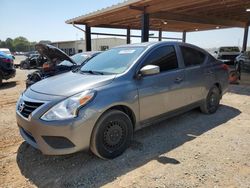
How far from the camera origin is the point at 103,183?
2.69 metres

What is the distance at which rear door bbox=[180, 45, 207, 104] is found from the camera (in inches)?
173

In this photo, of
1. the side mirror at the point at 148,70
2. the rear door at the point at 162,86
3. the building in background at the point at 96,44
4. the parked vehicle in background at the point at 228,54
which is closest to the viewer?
the side mirror at the point at 148,70

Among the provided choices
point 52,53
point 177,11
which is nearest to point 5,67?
point 52,53

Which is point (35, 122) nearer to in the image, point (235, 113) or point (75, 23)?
point (235, 113)

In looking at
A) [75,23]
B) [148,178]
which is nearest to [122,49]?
[148,178]

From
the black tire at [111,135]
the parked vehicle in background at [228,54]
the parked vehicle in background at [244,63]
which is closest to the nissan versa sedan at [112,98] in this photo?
the black tire at [111,135]

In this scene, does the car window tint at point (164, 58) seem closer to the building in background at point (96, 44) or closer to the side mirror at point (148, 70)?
the side mirror at point (148, 70)

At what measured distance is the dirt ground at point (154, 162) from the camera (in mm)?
2721

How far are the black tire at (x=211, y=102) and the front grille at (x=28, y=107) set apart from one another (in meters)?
3.49

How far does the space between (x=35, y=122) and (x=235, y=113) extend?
4471 mm

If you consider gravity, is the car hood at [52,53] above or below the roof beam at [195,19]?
below

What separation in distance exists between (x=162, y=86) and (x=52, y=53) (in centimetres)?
399

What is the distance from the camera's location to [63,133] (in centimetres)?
271

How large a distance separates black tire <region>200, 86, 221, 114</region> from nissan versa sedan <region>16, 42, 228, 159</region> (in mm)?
320
